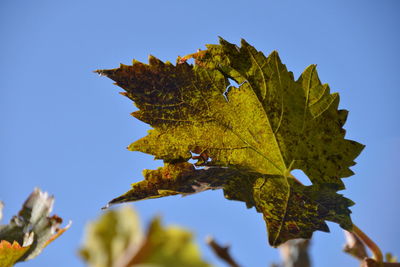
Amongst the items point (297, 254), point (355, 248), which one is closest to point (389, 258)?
point (355, 248)

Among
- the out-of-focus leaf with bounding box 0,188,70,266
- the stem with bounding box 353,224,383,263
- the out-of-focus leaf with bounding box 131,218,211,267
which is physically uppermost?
the out-of-focus leaf with bounding box 0,188,70,266

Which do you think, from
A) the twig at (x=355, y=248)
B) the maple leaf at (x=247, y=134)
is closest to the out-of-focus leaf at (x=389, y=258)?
the twig at (x=355, y=248)

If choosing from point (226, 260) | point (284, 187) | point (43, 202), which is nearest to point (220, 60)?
point (284, 187)

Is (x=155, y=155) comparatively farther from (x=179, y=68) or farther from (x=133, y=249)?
(x=133, y=249)

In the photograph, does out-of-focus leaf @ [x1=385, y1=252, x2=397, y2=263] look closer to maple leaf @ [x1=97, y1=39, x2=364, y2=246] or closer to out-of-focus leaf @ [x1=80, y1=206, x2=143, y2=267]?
maple leaf @ [x1=97, y1=39, x2=364, y2=246]

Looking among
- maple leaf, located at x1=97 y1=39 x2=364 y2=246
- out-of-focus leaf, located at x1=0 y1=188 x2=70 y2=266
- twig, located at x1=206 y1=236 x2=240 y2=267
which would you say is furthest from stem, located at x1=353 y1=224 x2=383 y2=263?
out-of-focus leaf, located at x1=0 y1=188 x2=70 y2=266

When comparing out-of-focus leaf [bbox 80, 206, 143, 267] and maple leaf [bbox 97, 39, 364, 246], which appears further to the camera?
maple leaf [bbox 97, 39, 364, 246]

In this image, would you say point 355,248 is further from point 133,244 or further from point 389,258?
point 133,244

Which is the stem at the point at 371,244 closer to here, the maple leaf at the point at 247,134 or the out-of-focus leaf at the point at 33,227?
the maple leaf at the point at 247,134
